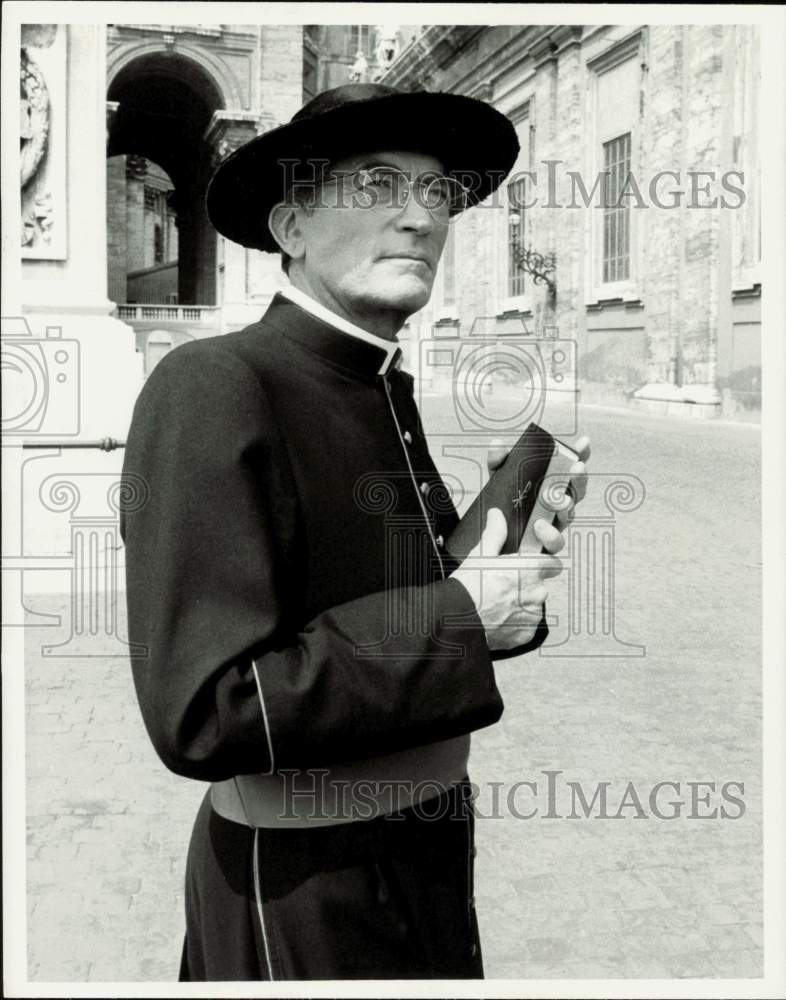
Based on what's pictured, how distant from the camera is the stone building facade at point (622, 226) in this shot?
14961 millimetres

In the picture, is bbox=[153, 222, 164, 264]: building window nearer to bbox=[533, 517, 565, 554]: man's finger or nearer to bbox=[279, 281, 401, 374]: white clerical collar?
bbox=[279, 281, 401, 374]: white clerical collar

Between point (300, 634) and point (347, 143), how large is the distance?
2.72 feet

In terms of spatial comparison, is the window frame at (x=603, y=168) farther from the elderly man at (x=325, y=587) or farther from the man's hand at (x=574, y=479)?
the elderly man at (x=325, y=587)

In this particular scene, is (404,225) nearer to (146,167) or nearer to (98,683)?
(98,683)

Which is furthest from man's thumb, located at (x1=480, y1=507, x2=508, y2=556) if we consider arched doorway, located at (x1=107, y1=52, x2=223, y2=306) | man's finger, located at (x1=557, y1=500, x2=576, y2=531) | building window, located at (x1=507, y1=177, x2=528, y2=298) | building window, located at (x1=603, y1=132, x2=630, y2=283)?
arched doorway, located at (x1=107, y1=52, x2=223, y2=306)

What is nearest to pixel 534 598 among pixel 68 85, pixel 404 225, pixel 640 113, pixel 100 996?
pixel 404 225

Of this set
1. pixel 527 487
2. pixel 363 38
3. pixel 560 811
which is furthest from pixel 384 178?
pixel 363 38

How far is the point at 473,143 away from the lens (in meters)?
1.96

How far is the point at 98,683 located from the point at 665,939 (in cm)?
317

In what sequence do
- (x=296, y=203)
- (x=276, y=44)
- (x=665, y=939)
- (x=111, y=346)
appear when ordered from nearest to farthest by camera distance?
1. (x=296, y=203)
2. (x=665, y=939)
3. (x=111, y=346)
4. (x=276, y=44)

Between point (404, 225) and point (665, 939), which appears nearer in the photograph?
point (404, 225)

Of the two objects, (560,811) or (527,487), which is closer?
(527,487)

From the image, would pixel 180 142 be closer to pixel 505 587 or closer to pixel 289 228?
pixel 289 228

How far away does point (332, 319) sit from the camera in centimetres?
183
